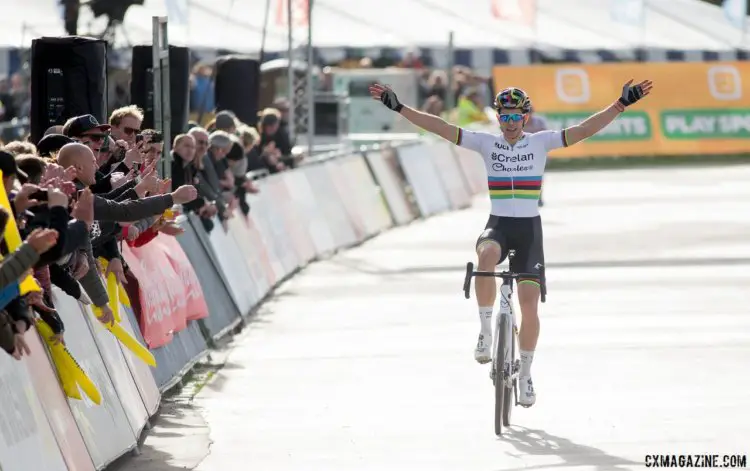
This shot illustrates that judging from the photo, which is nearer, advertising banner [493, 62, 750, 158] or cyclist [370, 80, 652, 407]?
cyclist [370, 80, 652, 407]

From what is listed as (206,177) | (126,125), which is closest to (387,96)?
(126,125)

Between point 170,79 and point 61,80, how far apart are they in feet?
8.28

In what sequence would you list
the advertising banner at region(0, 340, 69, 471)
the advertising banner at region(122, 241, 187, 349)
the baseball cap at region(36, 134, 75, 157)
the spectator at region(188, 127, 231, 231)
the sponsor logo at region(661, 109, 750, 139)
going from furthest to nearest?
the sponsor logo at region(661, 109, 750, 139), the spectator at region(188, 127, 231, 231), the advertising banner at region(122, 241, 187, 349), the baseball cap at region(36, 134, 75, 157), the advertising banner at region(0, 340, 69, 471)

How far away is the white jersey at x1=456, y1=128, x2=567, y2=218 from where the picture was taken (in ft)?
37.5

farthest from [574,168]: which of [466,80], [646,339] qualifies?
[646,339]

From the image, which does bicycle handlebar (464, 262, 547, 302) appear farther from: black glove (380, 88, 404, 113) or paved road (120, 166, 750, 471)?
black glove (380, 88, 404, 113)

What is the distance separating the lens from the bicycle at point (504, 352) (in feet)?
34.7

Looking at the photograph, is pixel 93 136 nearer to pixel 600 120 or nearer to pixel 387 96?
pixel 387 96

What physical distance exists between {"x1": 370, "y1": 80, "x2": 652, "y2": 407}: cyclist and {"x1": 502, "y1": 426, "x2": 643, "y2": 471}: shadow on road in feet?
1.87

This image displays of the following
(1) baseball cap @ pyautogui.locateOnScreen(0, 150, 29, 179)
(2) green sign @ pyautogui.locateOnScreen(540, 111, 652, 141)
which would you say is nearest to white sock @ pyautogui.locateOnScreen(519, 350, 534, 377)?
(1) baseball cap @ pyautogui.locateOnScreen(0, 150, 29, 179)

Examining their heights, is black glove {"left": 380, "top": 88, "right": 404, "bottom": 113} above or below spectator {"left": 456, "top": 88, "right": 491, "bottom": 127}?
above

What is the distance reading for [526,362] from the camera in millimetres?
11266

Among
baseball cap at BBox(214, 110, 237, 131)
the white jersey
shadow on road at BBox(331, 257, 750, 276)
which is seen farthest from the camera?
shadow on road at BBox(331, 257, 750, 276)

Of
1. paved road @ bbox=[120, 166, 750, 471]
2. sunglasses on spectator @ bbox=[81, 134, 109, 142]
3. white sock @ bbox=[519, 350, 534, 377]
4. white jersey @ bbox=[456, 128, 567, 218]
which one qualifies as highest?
sunglasses on spectator @ bbox=[81, 134, 109, 142]
